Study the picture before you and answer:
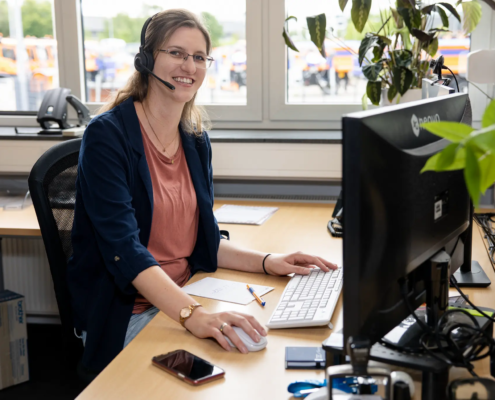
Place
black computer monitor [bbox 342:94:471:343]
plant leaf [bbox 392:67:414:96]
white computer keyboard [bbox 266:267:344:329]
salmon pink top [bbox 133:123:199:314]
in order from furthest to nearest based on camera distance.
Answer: plant leaf [bbox 392:67:414:96]
salmon pink top [bbox 133:123:199:314]
white computer keyboard [bbox 266:267:344:329]
black computer monitor [bbox 342:94:471:343]

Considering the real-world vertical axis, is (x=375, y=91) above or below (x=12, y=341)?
above

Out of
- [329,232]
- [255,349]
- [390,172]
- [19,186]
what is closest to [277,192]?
[329,232]

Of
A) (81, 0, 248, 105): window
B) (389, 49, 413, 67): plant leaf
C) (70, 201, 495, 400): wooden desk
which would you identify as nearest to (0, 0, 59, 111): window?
(81, 0, 248, 105): window

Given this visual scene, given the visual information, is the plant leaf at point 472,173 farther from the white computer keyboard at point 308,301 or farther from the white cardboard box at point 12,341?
the white cardboard box at point 12,341

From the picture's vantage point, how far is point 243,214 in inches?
81.0

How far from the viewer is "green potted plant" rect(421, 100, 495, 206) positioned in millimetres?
443

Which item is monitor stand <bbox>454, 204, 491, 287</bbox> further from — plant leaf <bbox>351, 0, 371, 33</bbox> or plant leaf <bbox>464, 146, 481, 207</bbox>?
plant leaf <bbox>351, 0, 371, 33</bbox>

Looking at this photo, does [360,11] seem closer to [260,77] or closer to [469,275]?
[260,77]

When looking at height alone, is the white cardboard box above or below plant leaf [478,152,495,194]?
below

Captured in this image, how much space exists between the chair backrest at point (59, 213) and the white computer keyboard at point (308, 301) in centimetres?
57

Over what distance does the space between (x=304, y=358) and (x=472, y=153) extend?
580mm

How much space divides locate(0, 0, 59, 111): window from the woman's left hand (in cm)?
191

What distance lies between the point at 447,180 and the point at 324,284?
0.44 m

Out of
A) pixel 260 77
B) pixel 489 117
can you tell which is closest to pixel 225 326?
pixel 489 117
